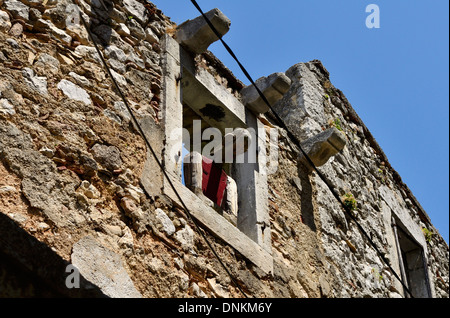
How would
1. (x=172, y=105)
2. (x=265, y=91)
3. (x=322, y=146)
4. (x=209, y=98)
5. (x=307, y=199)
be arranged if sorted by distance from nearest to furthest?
(x=172, y=105) < (x=209, y=98) < (x=265, y=91) < (x=307, y=199) < (x=322, y=146)

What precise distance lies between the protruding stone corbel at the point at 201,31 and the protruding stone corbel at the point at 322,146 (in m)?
1.50

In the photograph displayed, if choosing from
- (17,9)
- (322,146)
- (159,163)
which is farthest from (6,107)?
(322,146)

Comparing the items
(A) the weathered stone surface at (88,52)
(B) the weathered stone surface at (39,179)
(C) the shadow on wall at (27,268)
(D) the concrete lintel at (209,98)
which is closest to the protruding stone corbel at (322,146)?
(D) the concrete lintel at (209,98)

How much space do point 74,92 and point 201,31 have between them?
1.41m

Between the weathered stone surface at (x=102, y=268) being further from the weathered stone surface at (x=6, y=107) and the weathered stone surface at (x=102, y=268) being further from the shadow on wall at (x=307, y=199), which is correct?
the shadow on wall at (x=307, y=199)

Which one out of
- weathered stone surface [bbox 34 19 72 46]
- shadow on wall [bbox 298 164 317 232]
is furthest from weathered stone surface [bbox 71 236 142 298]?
shadow on wall [bbox 298 164 317 232]

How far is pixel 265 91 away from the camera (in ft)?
20.5

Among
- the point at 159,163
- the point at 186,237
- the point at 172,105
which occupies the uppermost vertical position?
the point at 172,105

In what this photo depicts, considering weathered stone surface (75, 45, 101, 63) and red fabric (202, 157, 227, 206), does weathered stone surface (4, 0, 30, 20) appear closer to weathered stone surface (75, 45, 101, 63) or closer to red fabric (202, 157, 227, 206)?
weathered stone surface (75, 45, 101, 63)

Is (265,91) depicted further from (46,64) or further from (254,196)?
(46,64)

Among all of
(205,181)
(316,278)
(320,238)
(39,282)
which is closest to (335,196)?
(320,238)

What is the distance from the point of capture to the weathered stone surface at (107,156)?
441 centimetres

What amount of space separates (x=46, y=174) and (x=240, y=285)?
159 cm
